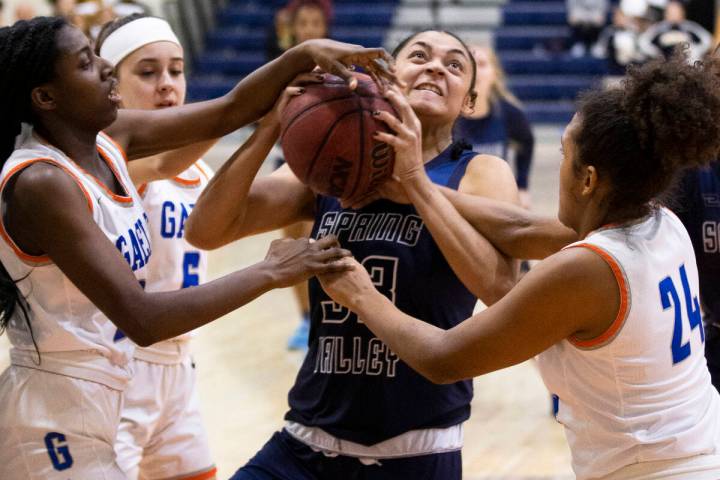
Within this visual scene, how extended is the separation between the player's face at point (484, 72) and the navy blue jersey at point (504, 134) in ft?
0.48

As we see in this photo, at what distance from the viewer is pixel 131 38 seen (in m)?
3.73

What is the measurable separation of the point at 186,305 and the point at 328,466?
2.07ft

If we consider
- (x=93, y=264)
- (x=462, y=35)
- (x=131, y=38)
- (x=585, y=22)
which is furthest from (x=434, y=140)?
(x=462, y=35)

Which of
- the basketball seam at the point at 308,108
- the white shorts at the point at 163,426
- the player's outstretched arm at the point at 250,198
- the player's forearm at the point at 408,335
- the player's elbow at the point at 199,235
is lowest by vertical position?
the white shorts at the point at 163,426

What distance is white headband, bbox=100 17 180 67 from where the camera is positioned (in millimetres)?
3727

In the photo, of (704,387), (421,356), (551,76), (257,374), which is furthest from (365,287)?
(551,76)

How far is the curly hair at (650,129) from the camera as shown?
2.35 m

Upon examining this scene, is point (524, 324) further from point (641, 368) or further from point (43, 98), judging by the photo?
point (43, 98)

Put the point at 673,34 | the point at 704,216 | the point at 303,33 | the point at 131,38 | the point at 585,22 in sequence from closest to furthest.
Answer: the point at 704,216 → the point at 131,38 → the point at 303,33 → the point at 673,34 → the point at 585,22

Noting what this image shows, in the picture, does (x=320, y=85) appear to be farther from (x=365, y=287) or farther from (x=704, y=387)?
(x=704, y=387)

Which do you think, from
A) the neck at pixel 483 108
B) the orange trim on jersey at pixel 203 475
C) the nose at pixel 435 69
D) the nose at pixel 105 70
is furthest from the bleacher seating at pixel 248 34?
the nose at pixel 105 70

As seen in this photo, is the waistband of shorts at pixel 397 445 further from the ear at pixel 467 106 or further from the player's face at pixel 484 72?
the player's face at pixel 484 72

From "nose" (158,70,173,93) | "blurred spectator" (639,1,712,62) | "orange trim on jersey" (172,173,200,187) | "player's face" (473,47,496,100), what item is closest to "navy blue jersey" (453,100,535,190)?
"player's face" (473,47,496,100)

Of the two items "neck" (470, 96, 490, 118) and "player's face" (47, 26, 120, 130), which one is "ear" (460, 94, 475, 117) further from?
"neck" (470, 96, 490, 118)
